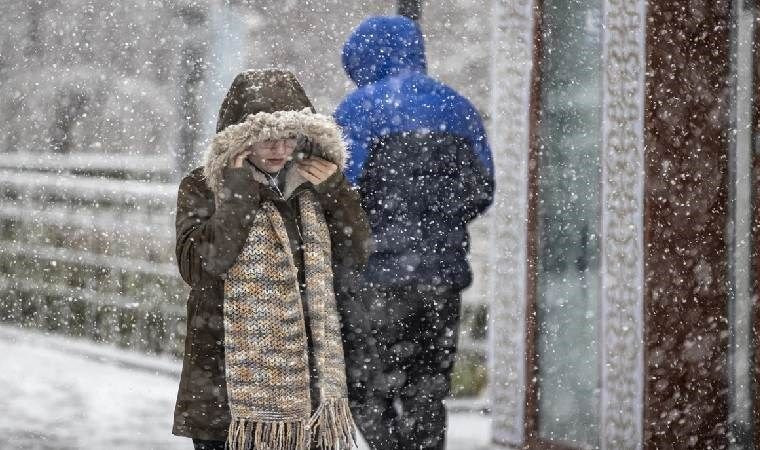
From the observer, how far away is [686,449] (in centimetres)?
469

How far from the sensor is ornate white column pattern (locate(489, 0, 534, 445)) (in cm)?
527

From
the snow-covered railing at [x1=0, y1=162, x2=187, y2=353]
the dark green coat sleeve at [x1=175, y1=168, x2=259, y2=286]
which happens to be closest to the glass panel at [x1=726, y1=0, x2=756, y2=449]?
the dark green coat sleeve at [x1=175, y1=168, x2=259, y2=286]

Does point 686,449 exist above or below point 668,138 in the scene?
below

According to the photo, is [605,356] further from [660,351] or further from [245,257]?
[245,257]

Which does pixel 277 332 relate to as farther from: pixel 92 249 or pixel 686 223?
pixel 92 249

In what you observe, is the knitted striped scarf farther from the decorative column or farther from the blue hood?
the decorative column

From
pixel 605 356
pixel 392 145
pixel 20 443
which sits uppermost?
pixel 392 145

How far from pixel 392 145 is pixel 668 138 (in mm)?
1192

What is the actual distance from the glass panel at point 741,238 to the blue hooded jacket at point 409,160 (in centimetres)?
115

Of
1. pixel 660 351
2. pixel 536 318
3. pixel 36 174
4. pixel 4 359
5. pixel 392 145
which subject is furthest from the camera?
pixel 36 174

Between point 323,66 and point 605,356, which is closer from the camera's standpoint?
point 605,356

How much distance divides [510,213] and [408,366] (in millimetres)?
1279

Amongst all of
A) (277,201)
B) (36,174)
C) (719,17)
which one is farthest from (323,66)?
(277,201)

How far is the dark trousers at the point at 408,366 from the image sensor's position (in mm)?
4219
